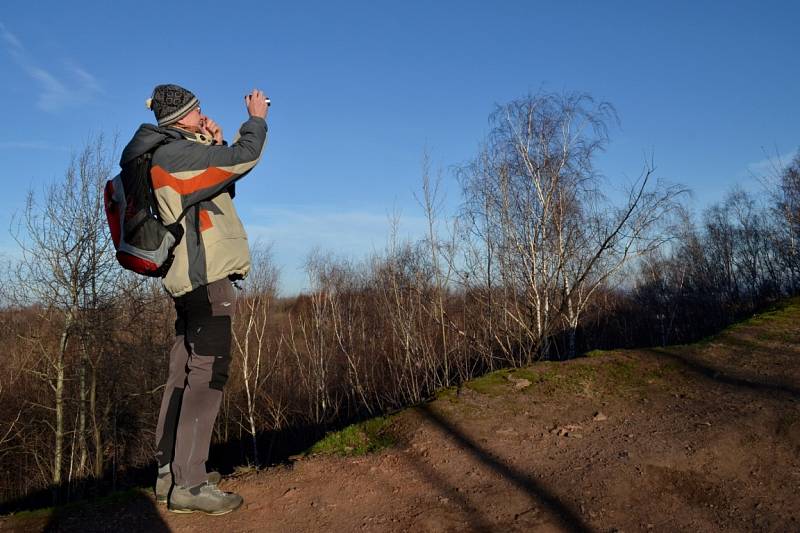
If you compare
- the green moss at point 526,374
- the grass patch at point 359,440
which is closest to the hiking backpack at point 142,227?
the grass patch at point 359,440

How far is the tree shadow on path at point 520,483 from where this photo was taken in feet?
8.95

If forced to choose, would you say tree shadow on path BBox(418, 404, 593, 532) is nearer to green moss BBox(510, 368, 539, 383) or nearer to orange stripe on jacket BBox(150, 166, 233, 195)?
green moss BBox(510, 368, 539, 383)

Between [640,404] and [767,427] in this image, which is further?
[640,404]

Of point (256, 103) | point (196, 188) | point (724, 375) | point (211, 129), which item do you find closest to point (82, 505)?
point (196, 188)

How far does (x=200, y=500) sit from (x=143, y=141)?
1852 mm

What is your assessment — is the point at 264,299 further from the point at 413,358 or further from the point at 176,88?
the point at 176,88

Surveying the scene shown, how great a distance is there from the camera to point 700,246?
31.7m

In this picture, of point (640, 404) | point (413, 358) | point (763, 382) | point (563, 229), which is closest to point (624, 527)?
point (640, 404)

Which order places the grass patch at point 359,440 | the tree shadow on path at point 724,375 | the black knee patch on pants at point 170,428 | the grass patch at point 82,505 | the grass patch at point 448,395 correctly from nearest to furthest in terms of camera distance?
the black knee patch on pants at point 170,428 < the grass patch at point 82,505 < the grass patch at point 359,440 < the tree shadow on path at point 724,375 < the grass patch at point 448,395

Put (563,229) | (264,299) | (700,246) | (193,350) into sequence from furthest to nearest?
(700,246), (264,299), (563,229), (193,350)

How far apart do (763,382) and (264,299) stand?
59.3ft

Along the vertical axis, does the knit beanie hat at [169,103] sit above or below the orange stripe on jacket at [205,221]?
above

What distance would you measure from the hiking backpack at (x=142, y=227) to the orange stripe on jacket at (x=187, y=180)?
0.05 meters

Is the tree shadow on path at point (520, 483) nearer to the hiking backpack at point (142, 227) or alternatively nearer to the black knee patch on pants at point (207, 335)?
the black knee patch on pants at point (207, 335)
